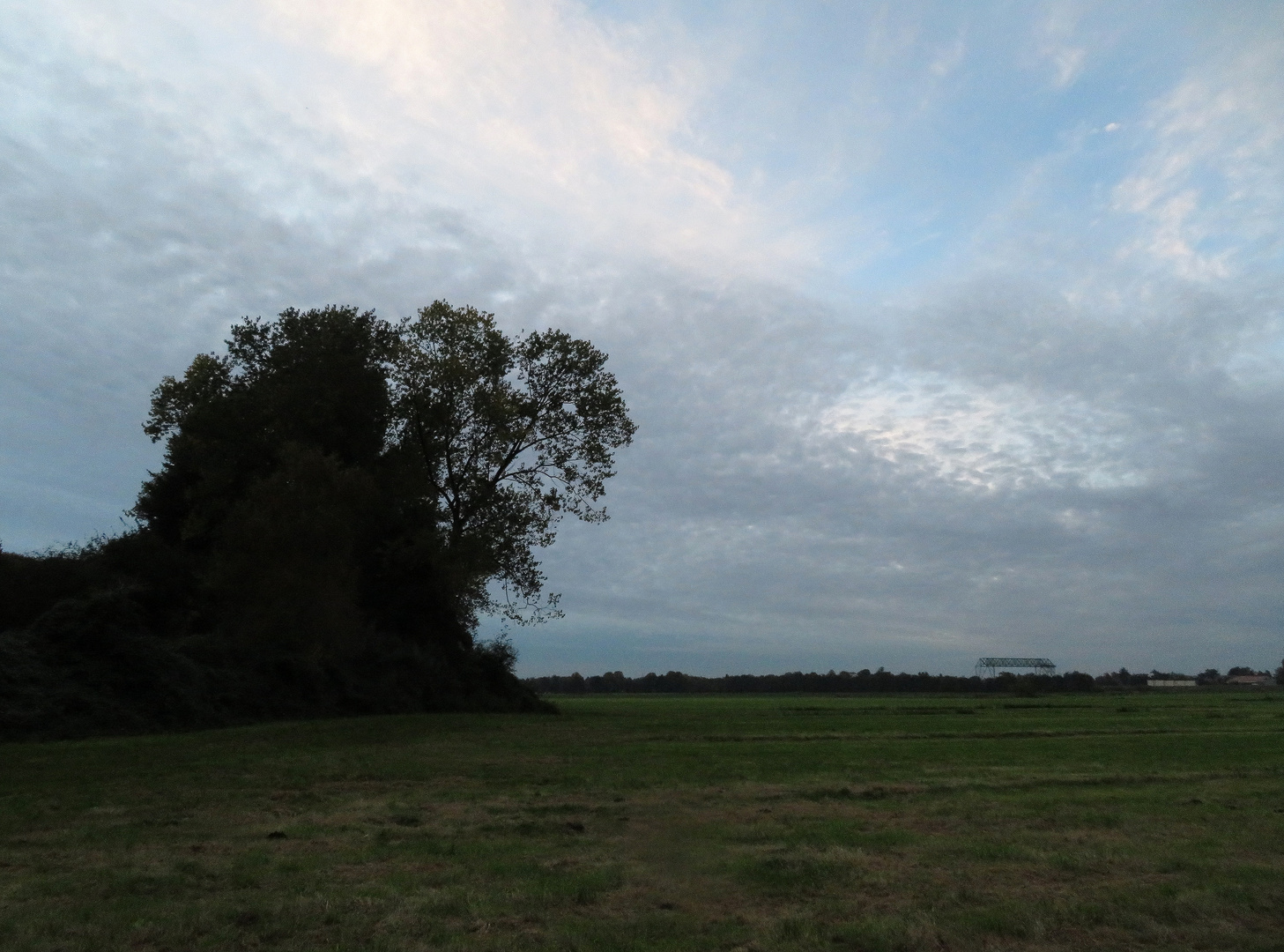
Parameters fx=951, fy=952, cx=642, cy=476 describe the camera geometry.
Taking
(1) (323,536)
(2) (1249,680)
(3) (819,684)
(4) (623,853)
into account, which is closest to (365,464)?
(1) (323,536)

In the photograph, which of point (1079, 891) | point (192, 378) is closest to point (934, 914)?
point (1079, 891)

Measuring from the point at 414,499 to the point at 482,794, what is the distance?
2377 centimetres

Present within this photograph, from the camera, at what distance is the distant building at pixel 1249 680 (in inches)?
6708

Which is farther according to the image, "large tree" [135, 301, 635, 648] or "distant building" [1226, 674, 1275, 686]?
"distant building" [1226, 674, 1275, 686]

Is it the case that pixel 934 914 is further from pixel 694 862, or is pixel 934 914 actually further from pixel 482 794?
pixel 482 794

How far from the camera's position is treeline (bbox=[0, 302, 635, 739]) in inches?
982

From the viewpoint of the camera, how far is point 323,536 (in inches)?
1163

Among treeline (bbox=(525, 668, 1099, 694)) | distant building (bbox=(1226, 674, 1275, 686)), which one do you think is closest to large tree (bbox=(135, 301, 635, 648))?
treeline (bbox=(525, 668, 1099, 694))

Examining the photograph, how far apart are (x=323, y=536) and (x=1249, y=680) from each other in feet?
627

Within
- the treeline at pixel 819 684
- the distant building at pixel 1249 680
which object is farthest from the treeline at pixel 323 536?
the distant building at pixel 1249 680

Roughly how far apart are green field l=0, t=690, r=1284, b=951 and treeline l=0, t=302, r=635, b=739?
7.63m

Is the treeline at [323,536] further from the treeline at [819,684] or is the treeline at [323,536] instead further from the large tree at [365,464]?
the treeline at [819,684]

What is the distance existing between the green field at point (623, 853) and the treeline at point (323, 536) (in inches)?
300

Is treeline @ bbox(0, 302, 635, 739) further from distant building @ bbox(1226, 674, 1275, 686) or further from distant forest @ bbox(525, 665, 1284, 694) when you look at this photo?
distant building @ bbox(1226, 674, 1275, 686)
